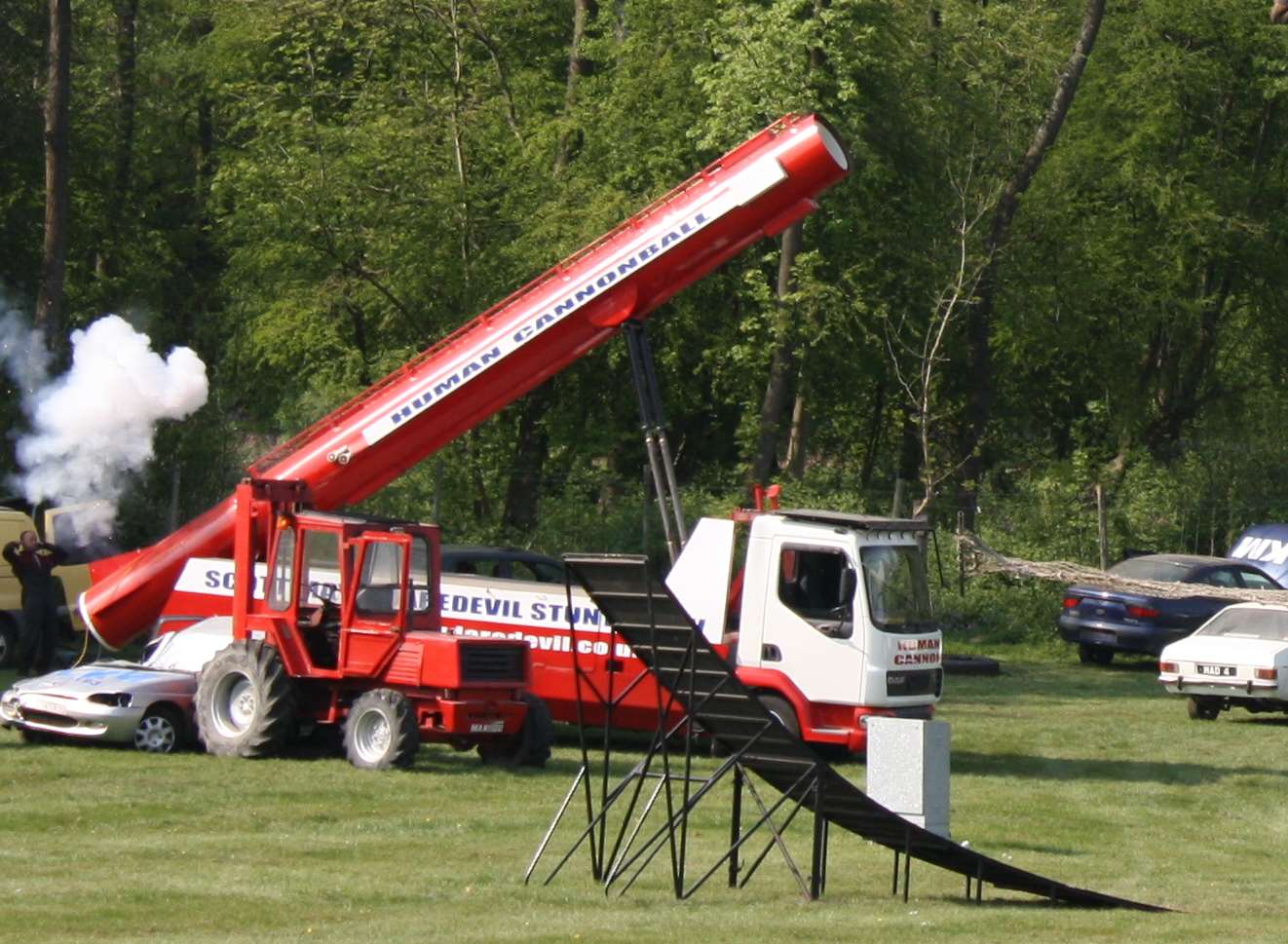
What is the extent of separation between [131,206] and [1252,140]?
24.2 m

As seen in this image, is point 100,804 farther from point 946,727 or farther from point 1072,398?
point 1072,398

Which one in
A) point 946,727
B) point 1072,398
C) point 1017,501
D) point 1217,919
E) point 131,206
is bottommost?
point 1217,919

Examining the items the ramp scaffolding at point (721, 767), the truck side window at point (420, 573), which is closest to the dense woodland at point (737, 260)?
the truck side window at point (420, 573)

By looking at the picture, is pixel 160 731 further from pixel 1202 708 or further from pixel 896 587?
pixel 1202 708

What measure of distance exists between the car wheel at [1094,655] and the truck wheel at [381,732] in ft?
52.9

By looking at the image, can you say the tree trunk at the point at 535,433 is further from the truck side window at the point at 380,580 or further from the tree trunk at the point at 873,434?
the truck side window at the point at 380,580

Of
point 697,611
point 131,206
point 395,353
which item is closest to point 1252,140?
point 395,353

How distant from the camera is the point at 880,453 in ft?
156

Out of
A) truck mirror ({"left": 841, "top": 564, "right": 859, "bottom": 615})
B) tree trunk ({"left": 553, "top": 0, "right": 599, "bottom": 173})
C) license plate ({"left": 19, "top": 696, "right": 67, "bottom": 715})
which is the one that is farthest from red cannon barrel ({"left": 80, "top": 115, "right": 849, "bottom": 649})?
tree trunk ({"left": 553, "top": 0, "right": 599, "bottom": 173})

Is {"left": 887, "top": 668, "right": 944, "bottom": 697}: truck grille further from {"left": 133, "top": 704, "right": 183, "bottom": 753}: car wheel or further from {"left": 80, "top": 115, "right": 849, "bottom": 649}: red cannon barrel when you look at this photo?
{"left": 133, "top": 704, "right": 183, "bottom": 753}: car wheel

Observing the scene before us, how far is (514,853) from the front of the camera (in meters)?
14.6

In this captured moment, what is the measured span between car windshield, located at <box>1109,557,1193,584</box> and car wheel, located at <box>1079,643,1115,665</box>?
1209 millimetres

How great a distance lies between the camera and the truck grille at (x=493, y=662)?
62.0 ft

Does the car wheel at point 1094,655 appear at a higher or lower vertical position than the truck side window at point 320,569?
lower
